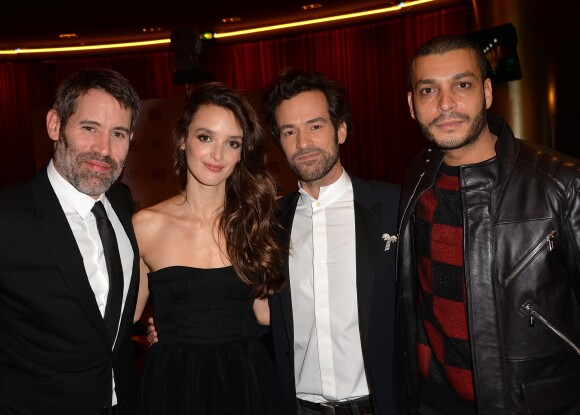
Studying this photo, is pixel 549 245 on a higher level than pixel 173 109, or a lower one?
lower

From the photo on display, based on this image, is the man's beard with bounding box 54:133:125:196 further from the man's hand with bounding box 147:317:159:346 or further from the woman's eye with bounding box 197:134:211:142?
the man's hand with bounding box 147:317:159:346

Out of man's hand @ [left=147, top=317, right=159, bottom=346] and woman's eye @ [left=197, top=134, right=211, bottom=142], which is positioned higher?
woman's eye @ [left=197, top=134, right=211, bottom=142]

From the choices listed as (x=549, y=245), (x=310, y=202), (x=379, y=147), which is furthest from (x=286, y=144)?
(x=379, y=147)

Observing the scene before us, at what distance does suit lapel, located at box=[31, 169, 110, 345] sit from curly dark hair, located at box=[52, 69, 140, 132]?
1.19ft

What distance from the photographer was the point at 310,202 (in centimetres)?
252

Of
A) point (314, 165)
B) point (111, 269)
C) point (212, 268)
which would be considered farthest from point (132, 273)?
point (314, 165)

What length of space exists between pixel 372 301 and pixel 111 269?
3.39ft

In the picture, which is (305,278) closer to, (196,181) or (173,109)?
(196,181)

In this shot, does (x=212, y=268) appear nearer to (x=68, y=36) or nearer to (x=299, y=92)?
(x=299, y=92)

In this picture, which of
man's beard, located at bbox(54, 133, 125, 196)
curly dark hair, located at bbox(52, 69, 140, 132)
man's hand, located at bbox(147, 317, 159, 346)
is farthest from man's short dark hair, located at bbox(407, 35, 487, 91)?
man's hand, located at bbox(147, 317, 159, 346)

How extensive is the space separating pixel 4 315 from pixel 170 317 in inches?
27.8

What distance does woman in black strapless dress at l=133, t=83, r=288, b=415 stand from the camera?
7.52 ft

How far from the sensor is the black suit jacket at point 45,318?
1837 mm

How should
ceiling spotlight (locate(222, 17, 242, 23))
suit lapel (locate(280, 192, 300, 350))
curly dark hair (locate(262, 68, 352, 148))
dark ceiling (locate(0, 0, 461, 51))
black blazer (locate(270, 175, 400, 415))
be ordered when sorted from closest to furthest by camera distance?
black blazer (locate(270, 175, 400, 415))
suit lapel (locate(280, 192, 300, 350))
curly dark hair (locate(262, 68, 352, 148))
dark ceiling (locate(0, 0, 461, 51))
ceiling spotlight (locate(222, 17, 242, 23))
